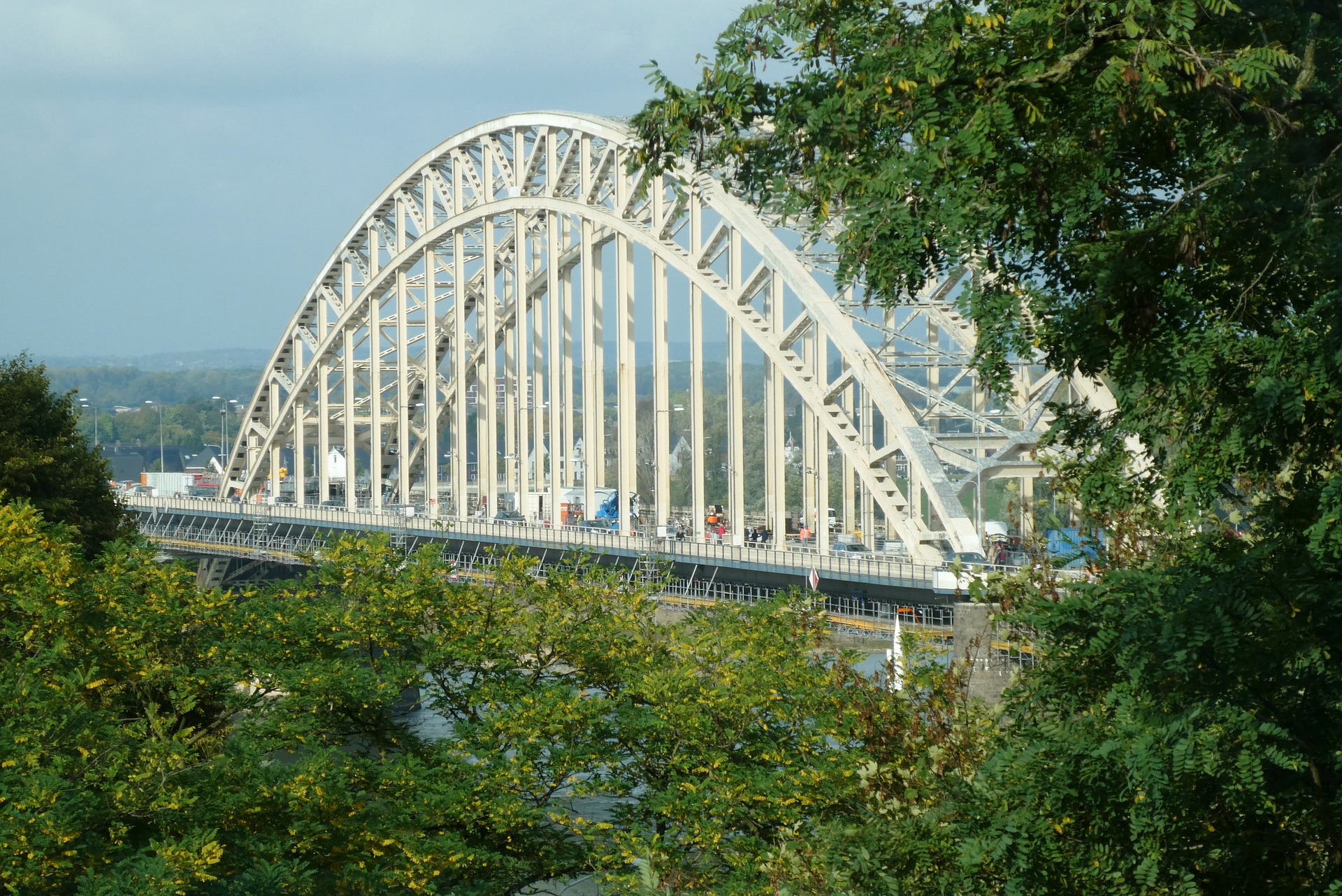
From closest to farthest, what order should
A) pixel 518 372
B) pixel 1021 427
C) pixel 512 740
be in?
pixel 512 740 < pixel 1021 427 < pixel 518 372

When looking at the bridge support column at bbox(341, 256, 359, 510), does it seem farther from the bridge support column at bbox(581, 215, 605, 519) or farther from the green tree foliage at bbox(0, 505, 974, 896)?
the green tree foliage at bbox(0, 505, 974, 896)

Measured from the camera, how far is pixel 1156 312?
9430 millimetres

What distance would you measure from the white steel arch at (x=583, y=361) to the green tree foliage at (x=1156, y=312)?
3351cm

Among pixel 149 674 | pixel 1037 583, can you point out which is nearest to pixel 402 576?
pixel 149 674

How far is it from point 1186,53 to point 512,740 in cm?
1343

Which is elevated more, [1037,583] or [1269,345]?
[1269,345]

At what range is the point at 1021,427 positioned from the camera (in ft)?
178

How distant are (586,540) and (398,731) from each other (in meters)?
44.6

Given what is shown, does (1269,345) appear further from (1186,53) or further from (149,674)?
(149,674)

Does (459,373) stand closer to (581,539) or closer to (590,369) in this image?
(590,369)

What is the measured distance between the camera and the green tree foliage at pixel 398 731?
15516 millimetres

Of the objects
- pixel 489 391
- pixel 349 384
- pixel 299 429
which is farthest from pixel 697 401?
pixel 299 429

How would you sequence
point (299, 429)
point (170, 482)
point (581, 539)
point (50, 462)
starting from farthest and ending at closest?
point (170, 482)
point (299, 429)
point (581, 539)
point (50, 462)

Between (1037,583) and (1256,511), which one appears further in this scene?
(1037,583)
